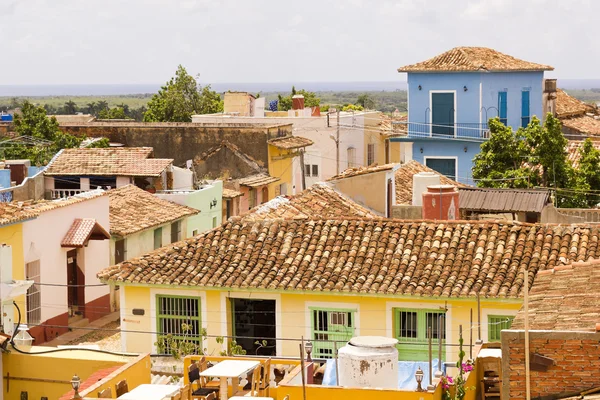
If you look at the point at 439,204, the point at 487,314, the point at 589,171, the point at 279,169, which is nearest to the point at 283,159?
the point at 279,169

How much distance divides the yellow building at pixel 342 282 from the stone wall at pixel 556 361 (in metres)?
8.25

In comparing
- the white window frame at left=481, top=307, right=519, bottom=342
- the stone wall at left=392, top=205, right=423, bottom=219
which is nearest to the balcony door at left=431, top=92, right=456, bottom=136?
the stone wall at left=392, top=205, right=423, bottom=219

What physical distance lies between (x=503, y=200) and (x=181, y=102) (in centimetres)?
5009

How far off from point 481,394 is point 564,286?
1764mm

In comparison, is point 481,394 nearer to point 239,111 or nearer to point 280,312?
point 280,312

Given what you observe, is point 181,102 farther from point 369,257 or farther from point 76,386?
point 76,386

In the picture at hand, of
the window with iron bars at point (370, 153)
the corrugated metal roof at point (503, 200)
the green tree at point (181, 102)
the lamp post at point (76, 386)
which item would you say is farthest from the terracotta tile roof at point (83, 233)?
the green tree at point (181, 102)

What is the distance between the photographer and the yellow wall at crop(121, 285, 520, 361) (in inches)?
843

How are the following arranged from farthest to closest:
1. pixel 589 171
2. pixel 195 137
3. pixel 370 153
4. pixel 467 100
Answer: pixel 370 153, pixel 195 137, pixel 467 100, pixel 589 171

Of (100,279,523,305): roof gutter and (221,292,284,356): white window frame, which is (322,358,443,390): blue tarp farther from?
(221,292,284,356): white window frame

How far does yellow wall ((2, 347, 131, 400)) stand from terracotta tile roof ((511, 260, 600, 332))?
5764mm

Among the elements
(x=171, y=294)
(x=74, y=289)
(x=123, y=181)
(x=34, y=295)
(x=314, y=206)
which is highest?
(x=314, y=206)

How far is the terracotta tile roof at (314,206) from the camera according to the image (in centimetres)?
2698

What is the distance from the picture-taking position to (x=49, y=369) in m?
17.1
